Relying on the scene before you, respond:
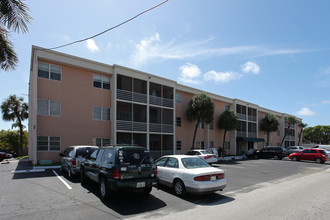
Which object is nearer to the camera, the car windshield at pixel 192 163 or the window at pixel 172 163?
the car windshield at pixel 192 163

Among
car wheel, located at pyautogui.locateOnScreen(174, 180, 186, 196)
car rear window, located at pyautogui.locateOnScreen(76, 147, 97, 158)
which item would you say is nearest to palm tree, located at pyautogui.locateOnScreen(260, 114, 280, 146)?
car wheel, located at pyautogui.locateOnScreen(174, 180, 186, 196)

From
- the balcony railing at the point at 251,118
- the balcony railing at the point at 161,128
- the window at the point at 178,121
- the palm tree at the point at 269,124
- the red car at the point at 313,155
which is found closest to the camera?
the balcony railing at the point at 161,128

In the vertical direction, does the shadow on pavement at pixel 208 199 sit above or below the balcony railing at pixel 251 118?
below

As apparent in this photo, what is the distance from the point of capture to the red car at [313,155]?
2367cm

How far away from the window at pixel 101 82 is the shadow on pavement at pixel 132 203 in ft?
44.1

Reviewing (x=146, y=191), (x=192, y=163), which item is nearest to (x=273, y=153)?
(x=192, y=163)

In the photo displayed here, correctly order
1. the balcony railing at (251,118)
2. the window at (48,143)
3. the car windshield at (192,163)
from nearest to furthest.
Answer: the car windshield at (192,163), the window at (48,143), the balcony railing at (251,118)

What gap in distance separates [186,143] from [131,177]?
21.3 meters

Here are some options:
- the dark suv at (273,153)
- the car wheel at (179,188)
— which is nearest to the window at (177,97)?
the dark suv at (273,153)

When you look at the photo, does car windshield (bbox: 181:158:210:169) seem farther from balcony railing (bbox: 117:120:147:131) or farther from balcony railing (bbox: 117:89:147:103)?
balcony railing (bbox: 117:89:147:103)

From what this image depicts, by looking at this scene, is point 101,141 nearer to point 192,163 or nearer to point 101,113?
point 101,113

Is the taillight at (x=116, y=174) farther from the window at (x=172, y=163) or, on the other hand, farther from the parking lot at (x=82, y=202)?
the window at (x=172, y=163)

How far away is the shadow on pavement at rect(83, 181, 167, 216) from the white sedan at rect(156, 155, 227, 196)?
102 centimetres

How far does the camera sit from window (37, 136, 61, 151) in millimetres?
16562
